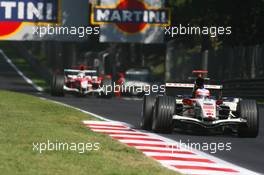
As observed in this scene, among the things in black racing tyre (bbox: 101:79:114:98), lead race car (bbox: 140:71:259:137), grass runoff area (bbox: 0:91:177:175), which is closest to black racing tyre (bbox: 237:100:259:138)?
lead race car (bbox: 140:71:259:137)

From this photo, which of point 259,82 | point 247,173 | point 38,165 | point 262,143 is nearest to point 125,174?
point 38,165

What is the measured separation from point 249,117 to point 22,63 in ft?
221

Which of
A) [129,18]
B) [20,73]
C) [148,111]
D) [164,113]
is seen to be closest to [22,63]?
[20,73]

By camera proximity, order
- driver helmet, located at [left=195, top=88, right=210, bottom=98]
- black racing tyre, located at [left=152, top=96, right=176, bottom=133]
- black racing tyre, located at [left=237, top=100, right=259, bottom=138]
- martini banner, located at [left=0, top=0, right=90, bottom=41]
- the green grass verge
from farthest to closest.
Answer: the green grass verge < martini banner, located at [left=0, top=0, right=90, bottom=41] < driver helmet, located at [left=195, top=88, right=210, bottom=98] < black racing tyre, located at [left=237, top=100, right=259, bottom=138] < black racing tyre, located at [left=152, top=96, right=176, bottom=133]

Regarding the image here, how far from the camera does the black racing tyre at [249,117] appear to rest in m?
18.5

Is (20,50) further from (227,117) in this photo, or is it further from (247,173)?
(247,173)

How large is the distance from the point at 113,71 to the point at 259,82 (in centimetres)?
3031

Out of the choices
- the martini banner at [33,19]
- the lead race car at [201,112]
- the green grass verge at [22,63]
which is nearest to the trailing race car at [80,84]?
the martini banner at [33,19]

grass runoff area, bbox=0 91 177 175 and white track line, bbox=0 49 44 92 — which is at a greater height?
grass runoff area, bbox=0 91 177 175

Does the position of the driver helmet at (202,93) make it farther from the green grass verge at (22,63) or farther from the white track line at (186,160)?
the green grass verge at (22,63)

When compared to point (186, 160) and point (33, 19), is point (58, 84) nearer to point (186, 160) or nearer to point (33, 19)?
point (33, 19)

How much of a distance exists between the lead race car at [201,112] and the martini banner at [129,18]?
31.5 metres

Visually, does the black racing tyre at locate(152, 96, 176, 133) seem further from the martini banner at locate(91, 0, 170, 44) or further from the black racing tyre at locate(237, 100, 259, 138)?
the martini banner at locate(91, 0, 170, 44)

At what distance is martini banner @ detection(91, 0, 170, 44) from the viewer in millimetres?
51406
